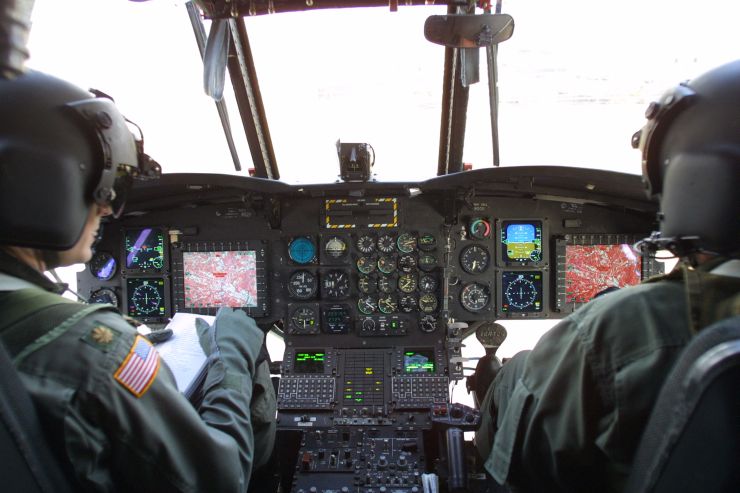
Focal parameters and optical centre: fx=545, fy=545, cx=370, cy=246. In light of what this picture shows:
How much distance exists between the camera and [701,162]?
3.43ft

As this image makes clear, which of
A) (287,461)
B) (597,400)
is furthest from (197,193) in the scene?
(597,400)

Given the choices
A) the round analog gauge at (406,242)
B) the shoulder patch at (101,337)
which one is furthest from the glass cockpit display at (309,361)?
the shoulder patch at (101,337)

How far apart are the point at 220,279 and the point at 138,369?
2.18 meters

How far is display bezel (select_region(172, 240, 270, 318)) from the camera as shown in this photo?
321 centimetres

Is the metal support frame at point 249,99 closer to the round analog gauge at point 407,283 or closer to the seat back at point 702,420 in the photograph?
the round analog gauge at point 407,283

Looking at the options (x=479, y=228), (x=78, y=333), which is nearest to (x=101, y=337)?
(x=78, y=333)

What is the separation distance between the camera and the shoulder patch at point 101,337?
1050mm

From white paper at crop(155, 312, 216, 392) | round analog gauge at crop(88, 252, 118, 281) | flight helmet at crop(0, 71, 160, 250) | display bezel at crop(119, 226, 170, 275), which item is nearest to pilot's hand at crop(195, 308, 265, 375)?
white paper at crop(155, 312, 216, 392)

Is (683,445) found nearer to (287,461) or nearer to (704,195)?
(704,195)

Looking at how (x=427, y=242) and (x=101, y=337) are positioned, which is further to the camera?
(x=427, y=242)

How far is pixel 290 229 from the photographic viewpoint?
3.21 m

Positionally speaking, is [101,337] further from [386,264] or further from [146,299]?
[146,299]

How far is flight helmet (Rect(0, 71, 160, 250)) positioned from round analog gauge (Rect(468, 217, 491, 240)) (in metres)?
2.25

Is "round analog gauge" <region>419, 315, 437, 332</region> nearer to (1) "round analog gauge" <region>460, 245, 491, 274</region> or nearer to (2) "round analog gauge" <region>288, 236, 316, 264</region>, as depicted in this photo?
(1) "round analog gauge" <region>460, 245, 491, 274</region>
